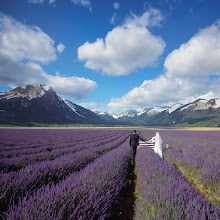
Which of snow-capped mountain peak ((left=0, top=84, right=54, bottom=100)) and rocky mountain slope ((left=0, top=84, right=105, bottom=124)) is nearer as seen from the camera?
rocky mountain slope ((left=0, top=84, right=105, bottom=124))

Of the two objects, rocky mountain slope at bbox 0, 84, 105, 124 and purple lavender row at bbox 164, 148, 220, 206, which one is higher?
rocky mountain slope at bbox 0, 84, 105, 124

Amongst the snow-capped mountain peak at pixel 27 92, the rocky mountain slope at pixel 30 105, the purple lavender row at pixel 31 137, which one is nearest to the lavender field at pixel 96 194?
the purple lavender row at pixel 31 137

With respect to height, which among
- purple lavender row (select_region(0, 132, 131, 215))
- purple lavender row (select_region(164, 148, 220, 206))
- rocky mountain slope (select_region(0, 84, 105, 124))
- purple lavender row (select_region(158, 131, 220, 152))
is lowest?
purple lavender row (select_region(158, 131, 220, 152))

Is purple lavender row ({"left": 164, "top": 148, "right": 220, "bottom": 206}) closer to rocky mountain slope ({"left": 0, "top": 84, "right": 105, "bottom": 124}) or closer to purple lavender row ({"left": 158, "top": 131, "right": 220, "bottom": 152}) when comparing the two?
purple lavender row ({"left": 158, "top": 131, "right": 220, "bottom": 152})

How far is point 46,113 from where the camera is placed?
4906 inches

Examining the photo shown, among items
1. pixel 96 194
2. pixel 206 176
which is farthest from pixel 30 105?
pixel 206 176

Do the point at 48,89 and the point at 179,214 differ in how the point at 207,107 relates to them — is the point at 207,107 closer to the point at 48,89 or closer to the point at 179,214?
the point at 48,89

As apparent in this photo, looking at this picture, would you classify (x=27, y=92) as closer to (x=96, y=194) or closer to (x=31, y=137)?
(x=31, y=137)

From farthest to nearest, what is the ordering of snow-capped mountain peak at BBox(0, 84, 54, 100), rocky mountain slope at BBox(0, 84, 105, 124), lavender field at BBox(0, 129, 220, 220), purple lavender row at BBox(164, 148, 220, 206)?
snow-capped mountain peak at BBox(0, 84, 54, 100) → rocky mountain slope at BBox(0, 84, 105, 124) → purple lavender row at BBox(164, 148, 220, 206) → lavender field at BBox(0, 129, 220, 220)

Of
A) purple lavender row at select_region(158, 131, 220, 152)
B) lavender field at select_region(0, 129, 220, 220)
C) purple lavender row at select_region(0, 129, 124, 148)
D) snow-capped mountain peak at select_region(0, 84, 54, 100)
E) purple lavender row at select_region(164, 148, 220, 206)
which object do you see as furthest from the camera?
snow-capped mountain peak at select_region(0, 84, 54, 100)

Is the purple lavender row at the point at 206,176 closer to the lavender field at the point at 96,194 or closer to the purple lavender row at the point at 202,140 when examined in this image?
the lavender field at the point at 96,194

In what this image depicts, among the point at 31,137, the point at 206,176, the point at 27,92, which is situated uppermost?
the point at 27,92

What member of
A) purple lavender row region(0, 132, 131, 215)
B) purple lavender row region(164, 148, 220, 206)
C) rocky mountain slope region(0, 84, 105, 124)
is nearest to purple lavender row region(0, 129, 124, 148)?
purple lavender row region(0, 132, 131, 215)

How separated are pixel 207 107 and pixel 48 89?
687ft
